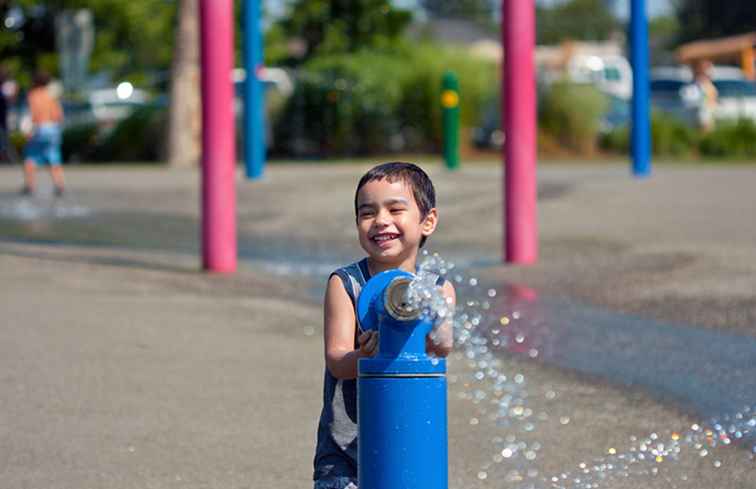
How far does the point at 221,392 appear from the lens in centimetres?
621

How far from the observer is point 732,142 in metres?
27.9

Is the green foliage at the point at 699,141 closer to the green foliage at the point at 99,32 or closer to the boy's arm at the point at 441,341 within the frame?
the green foliage at the point at 99,32

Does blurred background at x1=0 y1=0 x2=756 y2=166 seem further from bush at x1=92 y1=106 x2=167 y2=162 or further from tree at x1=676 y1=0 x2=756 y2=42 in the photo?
tree at x1=676 y1=0 x2=756 y2=42

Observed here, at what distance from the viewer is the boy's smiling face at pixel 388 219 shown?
141 inches

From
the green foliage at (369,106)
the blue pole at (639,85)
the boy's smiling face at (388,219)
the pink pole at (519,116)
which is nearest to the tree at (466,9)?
the green foliage at (369,106)

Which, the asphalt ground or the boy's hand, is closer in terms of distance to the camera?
the boy's hand

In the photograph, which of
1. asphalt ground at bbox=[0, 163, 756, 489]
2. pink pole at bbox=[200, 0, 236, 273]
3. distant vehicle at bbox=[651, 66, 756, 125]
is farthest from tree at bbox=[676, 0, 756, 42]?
pink pole at bbox=[200, 0, 236, 273]

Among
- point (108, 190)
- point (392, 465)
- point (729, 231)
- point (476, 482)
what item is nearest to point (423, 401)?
point (392, 465)

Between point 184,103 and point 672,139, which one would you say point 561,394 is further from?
point 672,139

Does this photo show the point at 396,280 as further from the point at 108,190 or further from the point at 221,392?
the point at 108,190

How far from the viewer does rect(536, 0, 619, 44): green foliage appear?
108 m

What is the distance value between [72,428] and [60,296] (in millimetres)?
3227

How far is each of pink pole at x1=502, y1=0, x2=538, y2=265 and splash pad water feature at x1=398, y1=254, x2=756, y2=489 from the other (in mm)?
1462

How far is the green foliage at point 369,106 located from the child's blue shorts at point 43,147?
9963 mm
